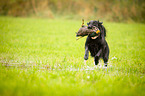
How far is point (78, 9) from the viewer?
36.6 metres

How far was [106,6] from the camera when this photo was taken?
1425 inches

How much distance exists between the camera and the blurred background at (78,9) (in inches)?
1267

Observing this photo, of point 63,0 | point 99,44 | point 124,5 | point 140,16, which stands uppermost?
point 63,0

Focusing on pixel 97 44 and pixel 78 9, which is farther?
pixel 78 9

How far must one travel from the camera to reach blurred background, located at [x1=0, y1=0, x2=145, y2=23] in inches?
1267

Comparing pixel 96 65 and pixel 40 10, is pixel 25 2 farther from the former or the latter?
pixel 96 65

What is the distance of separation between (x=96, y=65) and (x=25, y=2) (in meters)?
35.5

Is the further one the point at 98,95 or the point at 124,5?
the point at 124,5

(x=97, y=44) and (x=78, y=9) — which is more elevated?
(x=78, y=9)

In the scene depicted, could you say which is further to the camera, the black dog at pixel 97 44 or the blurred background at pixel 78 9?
the blurred background at pixel 78 9

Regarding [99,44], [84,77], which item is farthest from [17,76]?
[99,44]

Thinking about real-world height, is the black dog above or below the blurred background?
below

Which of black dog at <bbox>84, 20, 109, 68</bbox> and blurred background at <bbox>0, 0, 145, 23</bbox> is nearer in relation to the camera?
black dog at <bbox>84, 20, 109, 68</bbox>

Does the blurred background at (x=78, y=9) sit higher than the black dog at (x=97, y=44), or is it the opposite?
the blurred background at (x=78, y=9)
